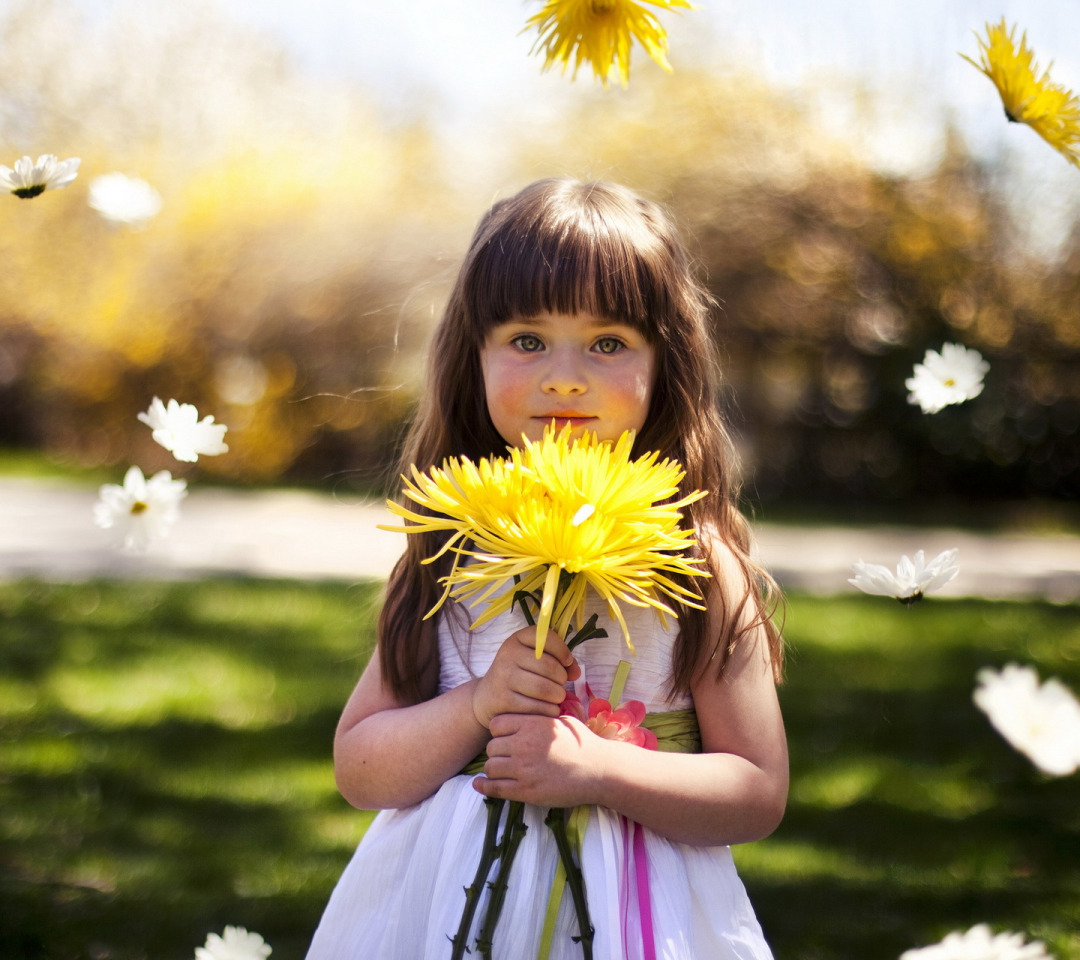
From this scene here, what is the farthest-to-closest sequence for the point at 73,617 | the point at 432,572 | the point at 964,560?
1. the point at 964,560
2. the point at 73,617
3. the point at 432,572

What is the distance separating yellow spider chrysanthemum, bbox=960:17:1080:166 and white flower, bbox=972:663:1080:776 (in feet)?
2.60

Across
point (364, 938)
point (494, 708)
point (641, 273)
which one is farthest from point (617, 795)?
point (641, 273)

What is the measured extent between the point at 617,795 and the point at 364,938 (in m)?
0.48

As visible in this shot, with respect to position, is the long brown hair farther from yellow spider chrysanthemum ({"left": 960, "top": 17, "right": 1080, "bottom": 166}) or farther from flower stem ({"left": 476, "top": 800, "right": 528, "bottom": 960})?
yellow spider chrysanthemum ({"left": 960, "top": 17, "right": 1080, "bottom": 166})

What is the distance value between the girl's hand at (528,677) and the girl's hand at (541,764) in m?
0.02

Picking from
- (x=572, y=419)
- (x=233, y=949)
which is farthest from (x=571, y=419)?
(x=233, y=949)

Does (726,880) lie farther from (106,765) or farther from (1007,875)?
(106,765)

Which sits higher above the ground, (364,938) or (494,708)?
(494,708)

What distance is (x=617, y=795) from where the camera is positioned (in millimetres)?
1623

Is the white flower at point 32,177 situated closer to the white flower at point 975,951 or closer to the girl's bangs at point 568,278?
the girl's bangs at point 568,278

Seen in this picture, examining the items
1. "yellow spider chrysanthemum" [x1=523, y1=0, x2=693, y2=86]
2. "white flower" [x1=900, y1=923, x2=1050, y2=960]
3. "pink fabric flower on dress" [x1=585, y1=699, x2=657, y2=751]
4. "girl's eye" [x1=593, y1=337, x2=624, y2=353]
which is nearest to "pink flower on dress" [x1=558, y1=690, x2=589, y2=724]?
"pink fabric flower on dress" [x1=585, y1=699, x2=657, y2=751]

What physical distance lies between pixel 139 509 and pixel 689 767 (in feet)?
3.39

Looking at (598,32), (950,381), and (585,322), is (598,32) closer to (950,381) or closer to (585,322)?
(585,322)

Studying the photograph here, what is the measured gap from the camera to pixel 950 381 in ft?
6.54
